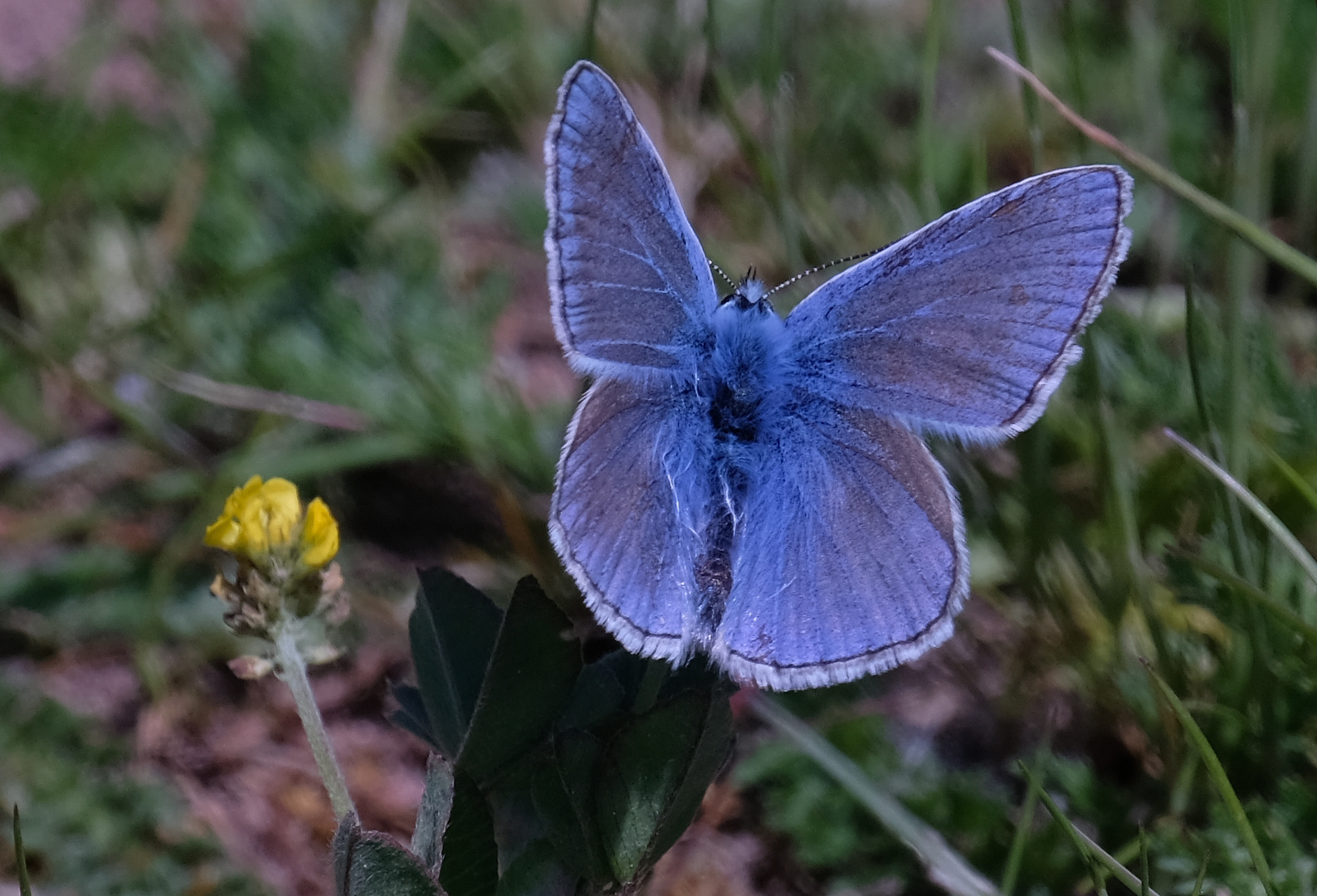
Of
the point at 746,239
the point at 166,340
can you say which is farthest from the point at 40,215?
the point at 746,239

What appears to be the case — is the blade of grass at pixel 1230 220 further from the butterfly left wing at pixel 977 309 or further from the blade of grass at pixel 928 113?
the blade of grass at pixel 928 113

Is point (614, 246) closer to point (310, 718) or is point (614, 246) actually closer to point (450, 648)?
point (450, 648)

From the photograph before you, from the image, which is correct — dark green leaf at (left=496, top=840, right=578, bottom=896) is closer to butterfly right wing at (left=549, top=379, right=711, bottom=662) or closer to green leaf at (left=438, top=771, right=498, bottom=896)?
green leaf at (left=438, top=771, right=498, bottom=896)

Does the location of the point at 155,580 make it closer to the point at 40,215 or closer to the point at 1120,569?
the point at 40,215

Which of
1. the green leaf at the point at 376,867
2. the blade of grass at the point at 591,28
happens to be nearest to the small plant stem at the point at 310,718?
the green leaf at the point at 376,867

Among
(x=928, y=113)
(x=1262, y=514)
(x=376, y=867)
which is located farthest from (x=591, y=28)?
(x=376, y=867)

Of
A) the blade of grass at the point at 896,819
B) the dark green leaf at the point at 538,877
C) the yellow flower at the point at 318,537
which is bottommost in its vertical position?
the blade of grass at the point at 896,819

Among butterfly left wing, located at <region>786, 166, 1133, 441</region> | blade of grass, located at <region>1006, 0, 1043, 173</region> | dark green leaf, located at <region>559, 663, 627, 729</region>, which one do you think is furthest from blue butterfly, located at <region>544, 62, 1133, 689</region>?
blade of grass, located at <region>1006, 0, 1043, 173</region>
